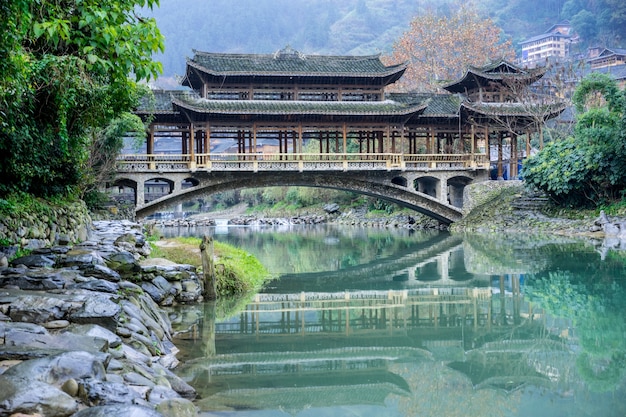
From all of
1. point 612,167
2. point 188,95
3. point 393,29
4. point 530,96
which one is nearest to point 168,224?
point 188,95

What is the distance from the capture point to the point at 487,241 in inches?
995

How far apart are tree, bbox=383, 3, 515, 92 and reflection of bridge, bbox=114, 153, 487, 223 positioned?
51.4 ft

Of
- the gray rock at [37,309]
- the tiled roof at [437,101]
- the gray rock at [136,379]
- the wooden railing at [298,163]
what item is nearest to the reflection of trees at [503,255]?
the wooden railing at [298,163]

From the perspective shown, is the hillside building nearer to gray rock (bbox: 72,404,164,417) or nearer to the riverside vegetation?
the riverside vegetation

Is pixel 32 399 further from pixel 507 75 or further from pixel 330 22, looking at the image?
pixel 330 22

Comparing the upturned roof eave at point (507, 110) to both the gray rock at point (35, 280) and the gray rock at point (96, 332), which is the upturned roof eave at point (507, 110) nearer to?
the gray rock at point (35, 280)

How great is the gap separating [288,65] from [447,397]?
2605 centimetres

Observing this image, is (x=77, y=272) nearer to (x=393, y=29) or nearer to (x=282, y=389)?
(x=282, y=389)

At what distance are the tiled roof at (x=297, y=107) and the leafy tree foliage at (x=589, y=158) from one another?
608 centimetres

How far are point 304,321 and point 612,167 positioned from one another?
697 inches

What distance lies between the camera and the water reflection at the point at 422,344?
675 centimetres

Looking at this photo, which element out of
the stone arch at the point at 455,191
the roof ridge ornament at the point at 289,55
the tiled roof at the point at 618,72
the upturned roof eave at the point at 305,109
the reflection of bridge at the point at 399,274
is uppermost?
the tiled roof at the point at 618,72

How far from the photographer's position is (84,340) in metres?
5.90

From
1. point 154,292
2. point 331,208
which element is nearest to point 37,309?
point 154,292
